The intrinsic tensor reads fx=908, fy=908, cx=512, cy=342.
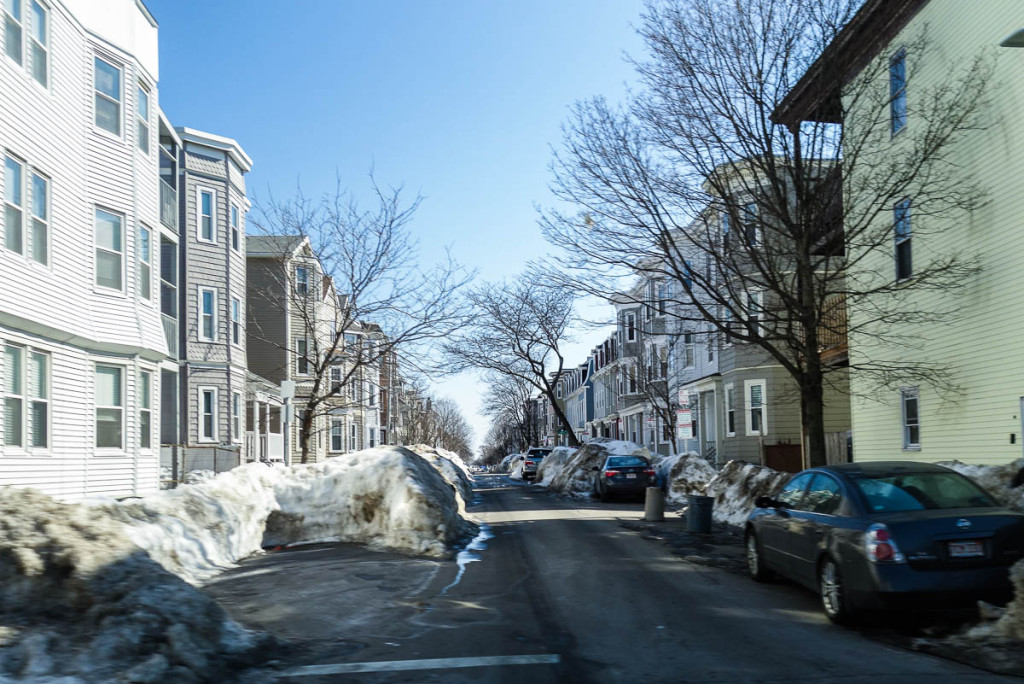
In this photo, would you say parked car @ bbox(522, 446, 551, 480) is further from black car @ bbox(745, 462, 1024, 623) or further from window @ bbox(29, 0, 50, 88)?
black car @ bbox(745, 462, 1024, 623)

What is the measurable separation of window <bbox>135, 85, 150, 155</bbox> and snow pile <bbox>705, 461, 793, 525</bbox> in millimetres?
15941

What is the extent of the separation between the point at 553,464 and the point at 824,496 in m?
35.7

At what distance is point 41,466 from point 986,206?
18265 mm

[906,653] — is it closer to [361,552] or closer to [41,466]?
[361,552]

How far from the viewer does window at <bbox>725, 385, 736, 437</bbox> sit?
1447 inches

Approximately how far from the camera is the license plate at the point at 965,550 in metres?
8.18

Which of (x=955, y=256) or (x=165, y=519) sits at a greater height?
(x=955, y=256)

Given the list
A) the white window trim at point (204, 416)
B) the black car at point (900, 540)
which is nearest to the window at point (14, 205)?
the black car at point (900, 540)

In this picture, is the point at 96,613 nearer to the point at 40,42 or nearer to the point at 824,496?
the point at 824,496

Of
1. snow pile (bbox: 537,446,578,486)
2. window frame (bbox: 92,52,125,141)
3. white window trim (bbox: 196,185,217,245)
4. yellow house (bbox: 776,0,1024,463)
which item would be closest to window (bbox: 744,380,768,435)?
snow pile (bbox: 537,446,578,486)

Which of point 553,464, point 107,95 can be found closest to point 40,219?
point 107,95

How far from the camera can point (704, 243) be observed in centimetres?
1991

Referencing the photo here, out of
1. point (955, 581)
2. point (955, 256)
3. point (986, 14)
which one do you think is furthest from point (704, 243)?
point (955, 581)

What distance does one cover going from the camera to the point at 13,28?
51.3 ft
